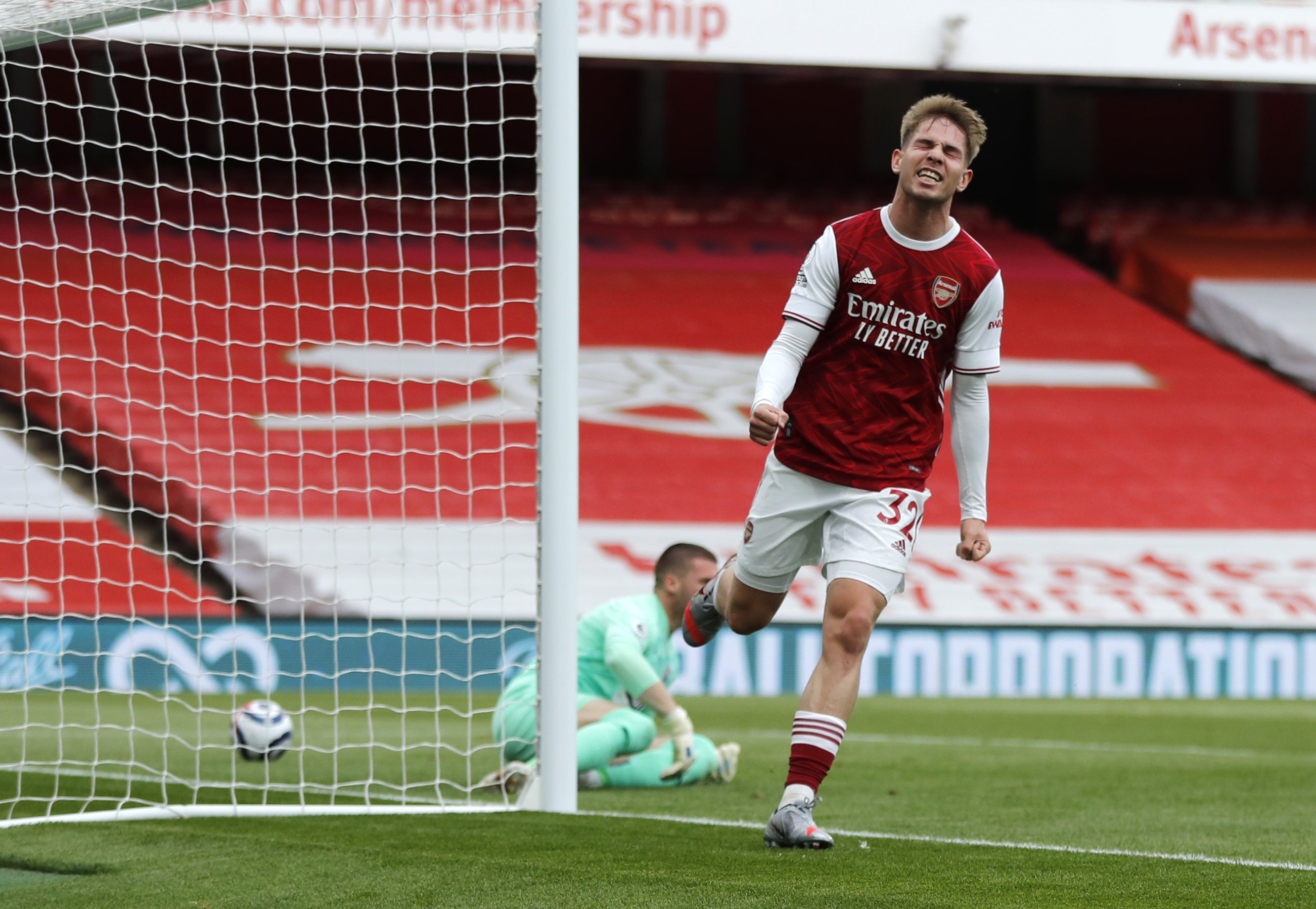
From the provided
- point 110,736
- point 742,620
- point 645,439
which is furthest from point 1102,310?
point 742,620

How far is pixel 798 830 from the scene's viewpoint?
148 inches

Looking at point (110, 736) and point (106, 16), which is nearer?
point (106, 16)

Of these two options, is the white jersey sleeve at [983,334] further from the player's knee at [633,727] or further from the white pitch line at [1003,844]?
the player's knee at [633,727]

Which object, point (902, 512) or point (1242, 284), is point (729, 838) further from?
point (1242, 284)

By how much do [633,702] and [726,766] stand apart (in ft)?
1.37

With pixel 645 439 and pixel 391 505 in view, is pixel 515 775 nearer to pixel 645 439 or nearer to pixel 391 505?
pixel 391 505

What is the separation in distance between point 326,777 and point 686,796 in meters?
1.35

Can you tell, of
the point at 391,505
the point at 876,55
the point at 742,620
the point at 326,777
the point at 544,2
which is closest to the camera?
the point at 742,620

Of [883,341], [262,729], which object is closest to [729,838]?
[883,341]

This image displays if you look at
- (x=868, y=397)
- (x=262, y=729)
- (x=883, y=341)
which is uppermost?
(x=883, y=341)

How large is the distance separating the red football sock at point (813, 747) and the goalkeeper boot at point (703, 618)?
761mm

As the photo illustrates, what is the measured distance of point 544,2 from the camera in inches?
189

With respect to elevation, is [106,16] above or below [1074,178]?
above

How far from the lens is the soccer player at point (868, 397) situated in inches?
150
